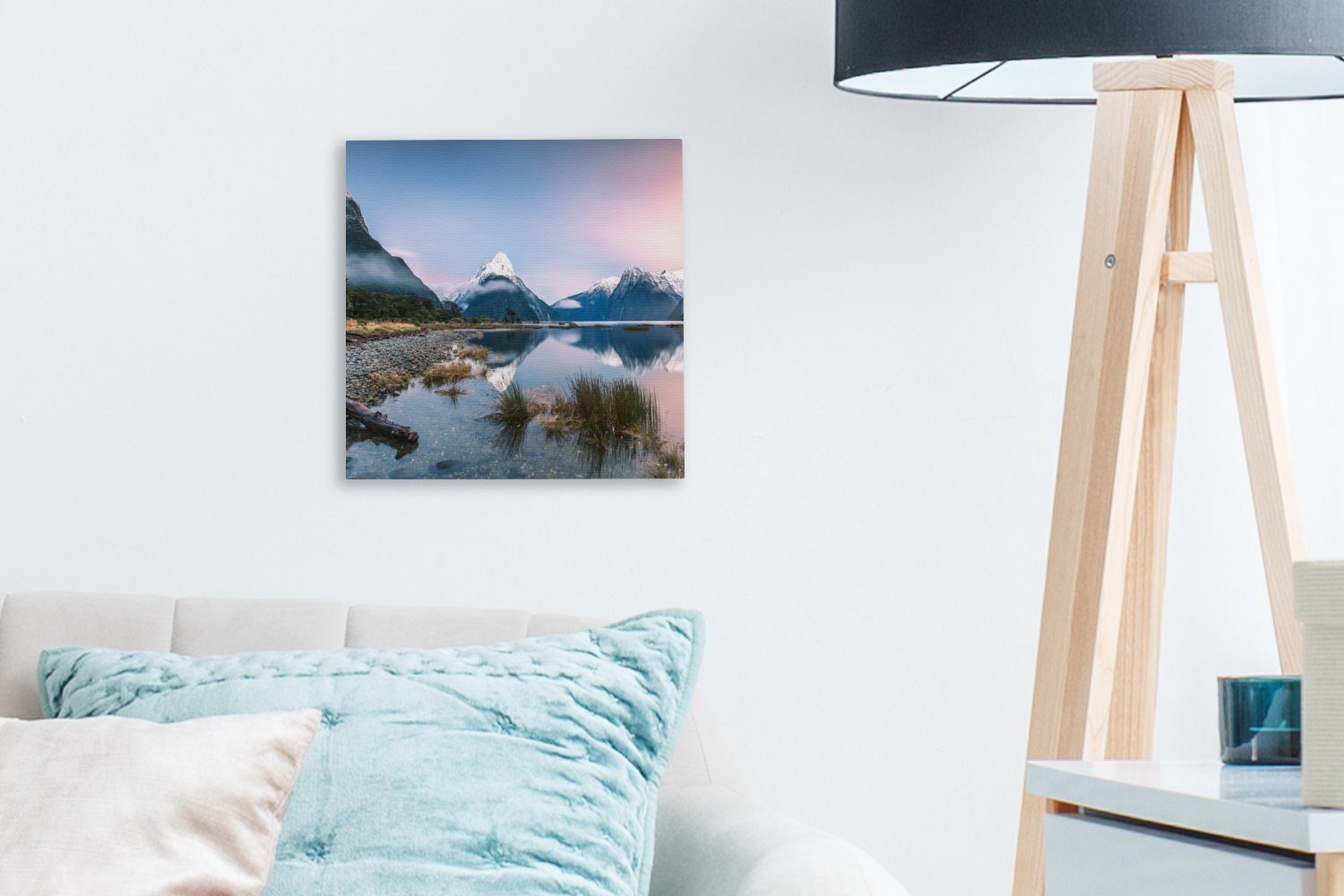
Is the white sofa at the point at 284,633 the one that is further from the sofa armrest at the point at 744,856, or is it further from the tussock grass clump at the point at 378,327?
the tussock grass clump at the point at 378,327

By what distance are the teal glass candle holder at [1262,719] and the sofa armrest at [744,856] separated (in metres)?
0.34

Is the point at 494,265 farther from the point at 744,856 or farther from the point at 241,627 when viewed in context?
the point at 744,856

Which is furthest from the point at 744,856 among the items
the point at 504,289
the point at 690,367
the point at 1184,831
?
the point at 504,289

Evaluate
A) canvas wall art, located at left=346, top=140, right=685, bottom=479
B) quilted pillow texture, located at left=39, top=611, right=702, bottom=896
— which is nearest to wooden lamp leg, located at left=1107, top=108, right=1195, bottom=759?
quilted pillow texture, located at left=39, top=611, right=702, bottom=896

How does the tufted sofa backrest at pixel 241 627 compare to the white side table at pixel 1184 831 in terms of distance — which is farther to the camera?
the tufted sofa backrest at pixel 241 627

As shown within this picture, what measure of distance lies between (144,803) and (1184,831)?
2.95ft

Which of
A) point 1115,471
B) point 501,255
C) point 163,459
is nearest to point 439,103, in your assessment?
point 501,255

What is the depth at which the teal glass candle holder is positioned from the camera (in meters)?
1.27

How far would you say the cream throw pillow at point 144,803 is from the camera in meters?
1.24

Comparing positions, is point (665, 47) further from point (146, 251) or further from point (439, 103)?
point (146, 251)

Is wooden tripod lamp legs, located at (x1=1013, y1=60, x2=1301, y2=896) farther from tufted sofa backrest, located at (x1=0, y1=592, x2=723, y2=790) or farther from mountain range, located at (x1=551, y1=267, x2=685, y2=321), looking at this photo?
mountain range, located at (x1=551, y1=267, x2=685, y2=321)

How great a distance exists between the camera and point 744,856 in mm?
1392

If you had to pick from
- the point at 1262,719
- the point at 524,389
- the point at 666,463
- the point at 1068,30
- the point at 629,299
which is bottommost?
the point at 1262,719

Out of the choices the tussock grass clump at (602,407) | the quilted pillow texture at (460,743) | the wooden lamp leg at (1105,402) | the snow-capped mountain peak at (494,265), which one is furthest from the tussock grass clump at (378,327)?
the wooden lamp leg at (1105,402)
